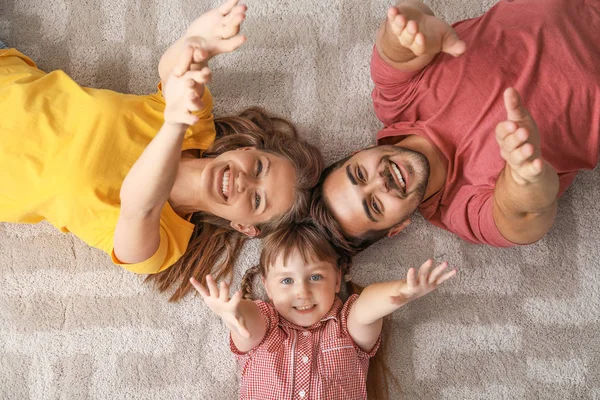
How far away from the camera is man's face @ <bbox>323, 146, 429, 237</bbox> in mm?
1102

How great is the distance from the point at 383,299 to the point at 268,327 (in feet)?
0.94

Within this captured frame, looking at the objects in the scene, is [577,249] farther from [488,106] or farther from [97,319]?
[97,319]

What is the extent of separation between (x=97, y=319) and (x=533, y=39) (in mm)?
1181

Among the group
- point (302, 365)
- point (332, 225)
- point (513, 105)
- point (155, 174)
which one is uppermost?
point (513, 105)

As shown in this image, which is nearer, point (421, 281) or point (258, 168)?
point (421, 281)

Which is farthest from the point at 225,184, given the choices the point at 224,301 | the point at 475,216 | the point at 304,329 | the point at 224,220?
the point at 475,216

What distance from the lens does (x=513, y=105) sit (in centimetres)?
86

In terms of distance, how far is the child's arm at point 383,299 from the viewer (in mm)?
958

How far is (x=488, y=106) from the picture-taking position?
1137mm

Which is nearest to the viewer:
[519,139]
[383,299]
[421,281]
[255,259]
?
[519,139]

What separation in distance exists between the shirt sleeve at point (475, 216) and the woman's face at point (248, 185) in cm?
37

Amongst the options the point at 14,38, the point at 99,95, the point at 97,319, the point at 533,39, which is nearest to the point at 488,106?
the point at 533,39

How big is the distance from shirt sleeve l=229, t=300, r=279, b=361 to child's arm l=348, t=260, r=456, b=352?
0.55ft

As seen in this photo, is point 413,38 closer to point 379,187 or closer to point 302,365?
point 379,187
